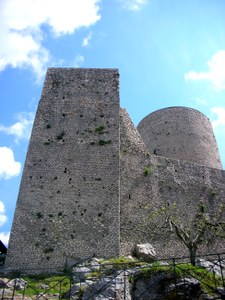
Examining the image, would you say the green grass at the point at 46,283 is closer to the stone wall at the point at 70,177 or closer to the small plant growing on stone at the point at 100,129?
the stone wall at the point at 70,177

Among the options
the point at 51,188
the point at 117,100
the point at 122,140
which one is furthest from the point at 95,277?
the point at 117,100

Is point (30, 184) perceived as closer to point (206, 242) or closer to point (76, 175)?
point (76, 175)

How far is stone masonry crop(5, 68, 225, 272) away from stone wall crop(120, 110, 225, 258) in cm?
6

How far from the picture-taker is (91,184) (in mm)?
18969

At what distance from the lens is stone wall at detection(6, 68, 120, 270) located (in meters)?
17.2

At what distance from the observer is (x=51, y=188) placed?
18719mm

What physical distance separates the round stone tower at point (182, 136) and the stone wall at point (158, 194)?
5.14 m

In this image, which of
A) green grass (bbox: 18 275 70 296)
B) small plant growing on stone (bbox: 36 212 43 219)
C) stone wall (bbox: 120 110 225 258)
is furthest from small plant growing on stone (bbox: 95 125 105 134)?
green grass (bbox: 18 275 70 296)

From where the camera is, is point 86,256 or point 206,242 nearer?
point 86,256

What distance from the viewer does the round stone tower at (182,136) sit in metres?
30.3

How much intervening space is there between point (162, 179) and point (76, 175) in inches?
218

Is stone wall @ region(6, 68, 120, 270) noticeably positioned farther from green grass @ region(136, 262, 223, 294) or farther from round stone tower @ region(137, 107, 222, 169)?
round stone tower @ region(137, 107, 222, 169)

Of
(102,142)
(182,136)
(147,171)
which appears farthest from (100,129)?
(182,136)

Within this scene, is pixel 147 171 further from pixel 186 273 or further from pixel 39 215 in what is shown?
pixel 186 273
